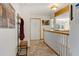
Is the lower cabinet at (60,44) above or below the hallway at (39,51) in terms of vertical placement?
above

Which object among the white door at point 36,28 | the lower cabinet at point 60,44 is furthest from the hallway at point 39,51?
the white door at point 36,28

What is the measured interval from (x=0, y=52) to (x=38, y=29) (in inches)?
373

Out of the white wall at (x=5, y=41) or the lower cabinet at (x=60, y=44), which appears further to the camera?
the lower cabinet at (x=60, y=44)

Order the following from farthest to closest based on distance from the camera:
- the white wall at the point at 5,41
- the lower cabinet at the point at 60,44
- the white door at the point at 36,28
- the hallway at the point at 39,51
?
the white door at the point at 36,28
the hallway at the point at 39,51
the lower cabinet at the point at 60,44
the white wall at the point at 5,41

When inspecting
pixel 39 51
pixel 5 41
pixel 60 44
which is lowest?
pixel 39 51

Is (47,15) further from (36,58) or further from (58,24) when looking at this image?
(36,58)

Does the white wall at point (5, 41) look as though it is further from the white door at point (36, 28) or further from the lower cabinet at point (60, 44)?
the white door at point (36, 28)

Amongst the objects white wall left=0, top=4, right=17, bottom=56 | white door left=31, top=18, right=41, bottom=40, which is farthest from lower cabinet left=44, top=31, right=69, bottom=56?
white door left=31, top=18, right=41, bottom=40

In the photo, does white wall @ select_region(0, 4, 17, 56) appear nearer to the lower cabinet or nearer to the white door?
the lower cabinet

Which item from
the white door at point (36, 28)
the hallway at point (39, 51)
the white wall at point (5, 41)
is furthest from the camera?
the white door at point (36, 28)

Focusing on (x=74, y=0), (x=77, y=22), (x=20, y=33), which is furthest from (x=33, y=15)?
(x=74, y=0)

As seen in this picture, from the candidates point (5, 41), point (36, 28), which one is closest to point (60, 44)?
point (5, 41)

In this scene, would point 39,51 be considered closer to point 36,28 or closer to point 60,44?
point 60,44

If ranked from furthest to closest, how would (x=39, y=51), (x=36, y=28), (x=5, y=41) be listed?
(x=36, y=28), (x=39, y=51), (x=5, y=41)
